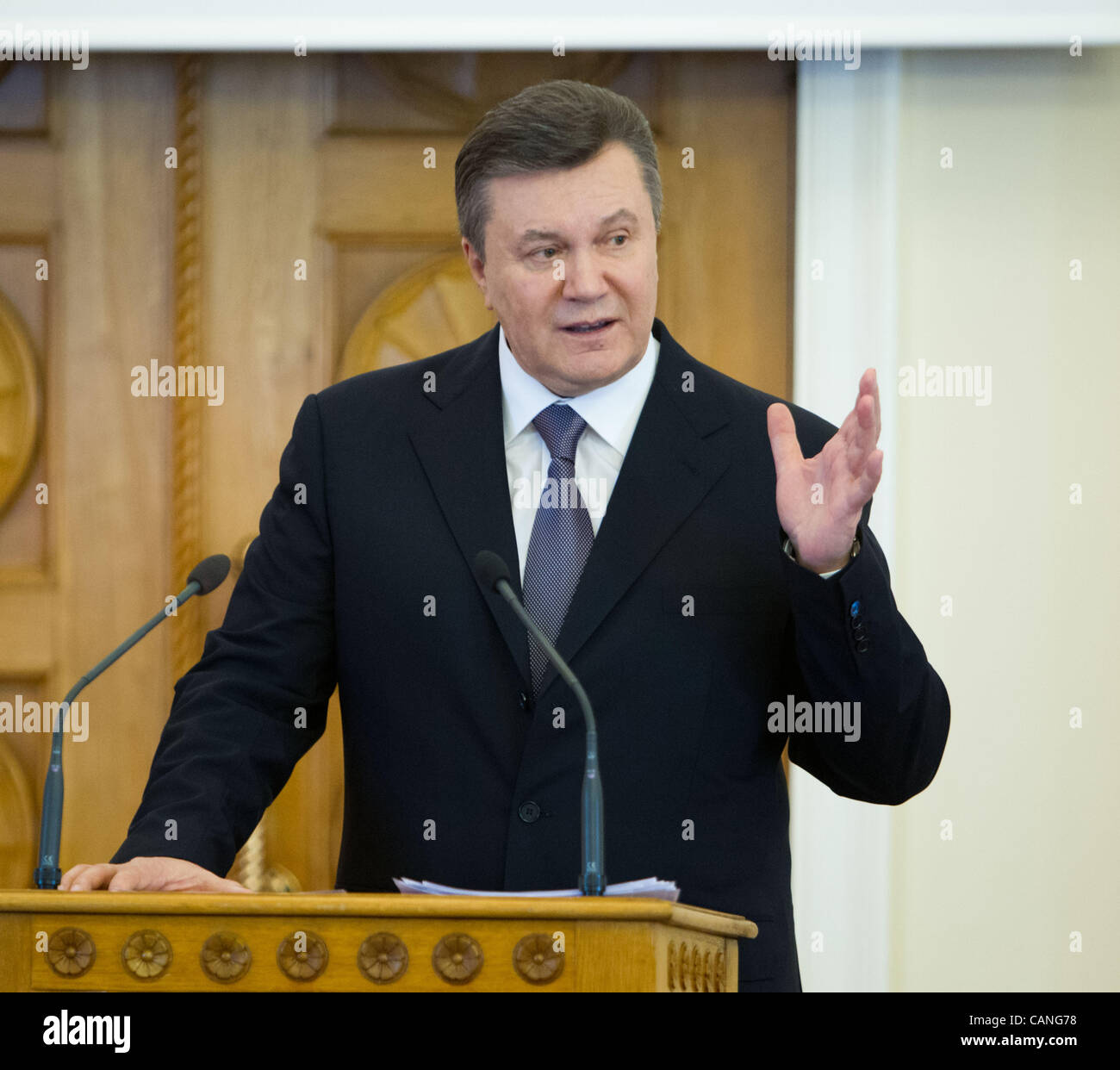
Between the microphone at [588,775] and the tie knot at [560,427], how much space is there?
35cm

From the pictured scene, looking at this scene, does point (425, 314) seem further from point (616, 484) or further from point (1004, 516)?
point (616, 484)

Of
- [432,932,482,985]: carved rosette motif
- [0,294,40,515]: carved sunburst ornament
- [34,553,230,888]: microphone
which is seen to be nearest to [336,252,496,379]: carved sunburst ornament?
[0,294,40,515]: carved sunburst ornament

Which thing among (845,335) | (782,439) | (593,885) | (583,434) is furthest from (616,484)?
(845,335)

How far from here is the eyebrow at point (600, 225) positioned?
1862mm

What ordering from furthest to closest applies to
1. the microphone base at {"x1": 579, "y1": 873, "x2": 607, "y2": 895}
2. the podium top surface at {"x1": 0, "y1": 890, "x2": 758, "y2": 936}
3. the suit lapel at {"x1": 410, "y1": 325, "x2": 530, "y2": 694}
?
the suit lapel at {"x1": 410, "y1": 325, "x2": 530, "y2": 694} < the microphone base at {"x1": 579, "y1": 873, "x2": 607, "y2": 895} < the podium top surface at {"x1": 0, "y1": 890, "x2": 758, "y2": 936}

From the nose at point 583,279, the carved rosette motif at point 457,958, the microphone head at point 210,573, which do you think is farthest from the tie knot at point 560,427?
the carved rosette motif at point 457,958

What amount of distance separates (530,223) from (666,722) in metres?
0.66

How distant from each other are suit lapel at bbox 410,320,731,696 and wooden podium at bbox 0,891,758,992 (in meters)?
0.52

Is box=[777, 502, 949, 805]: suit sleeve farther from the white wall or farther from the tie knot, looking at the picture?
the white wall

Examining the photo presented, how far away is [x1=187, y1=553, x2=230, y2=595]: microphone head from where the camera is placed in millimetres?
1702

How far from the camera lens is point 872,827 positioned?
2900mm

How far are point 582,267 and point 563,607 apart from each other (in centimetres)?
44

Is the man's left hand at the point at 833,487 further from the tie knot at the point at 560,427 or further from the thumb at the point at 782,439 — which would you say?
the tie knot at the point at 560,427

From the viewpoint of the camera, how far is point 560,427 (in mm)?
1879
